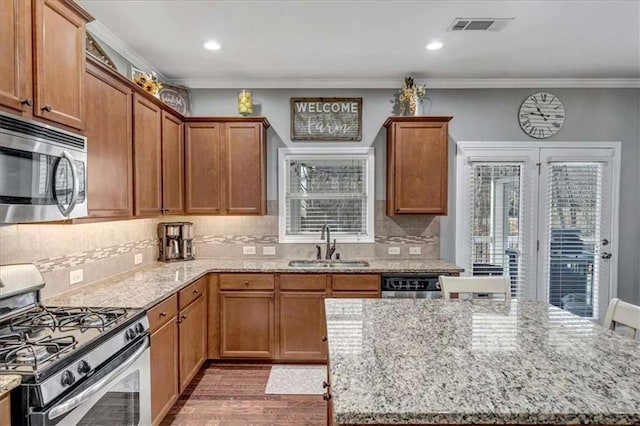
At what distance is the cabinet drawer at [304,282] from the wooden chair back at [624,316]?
6.77ft

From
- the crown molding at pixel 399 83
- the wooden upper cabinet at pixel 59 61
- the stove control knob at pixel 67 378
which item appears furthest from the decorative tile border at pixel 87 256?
the crown molding at pixel 399 83

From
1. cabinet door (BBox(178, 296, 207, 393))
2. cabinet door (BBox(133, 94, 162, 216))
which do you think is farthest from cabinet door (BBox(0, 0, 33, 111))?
cabinet door (BBox(178, 296, 207, 393))

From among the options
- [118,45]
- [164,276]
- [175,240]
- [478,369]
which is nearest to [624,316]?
[478,369]

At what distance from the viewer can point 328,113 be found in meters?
3.86

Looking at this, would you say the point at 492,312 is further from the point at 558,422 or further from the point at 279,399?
the point at 279,399

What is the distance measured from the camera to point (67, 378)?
1379mm

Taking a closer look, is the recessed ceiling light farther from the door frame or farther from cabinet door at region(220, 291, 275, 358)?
the door frame

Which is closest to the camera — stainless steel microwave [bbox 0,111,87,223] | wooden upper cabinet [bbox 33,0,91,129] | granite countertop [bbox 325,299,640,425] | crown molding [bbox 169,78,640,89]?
granite countertop [bbox 325,299,640,425]

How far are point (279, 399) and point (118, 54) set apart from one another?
10.2 feet

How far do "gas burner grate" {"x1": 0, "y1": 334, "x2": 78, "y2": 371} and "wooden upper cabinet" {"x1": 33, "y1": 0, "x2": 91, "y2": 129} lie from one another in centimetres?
Result: 98

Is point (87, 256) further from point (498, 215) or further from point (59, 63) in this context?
point (498, 215)

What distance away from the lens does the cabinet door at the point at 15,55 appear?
1.44 metres

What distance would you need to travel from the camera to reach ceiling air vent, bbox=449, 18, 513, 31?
2.61 meters

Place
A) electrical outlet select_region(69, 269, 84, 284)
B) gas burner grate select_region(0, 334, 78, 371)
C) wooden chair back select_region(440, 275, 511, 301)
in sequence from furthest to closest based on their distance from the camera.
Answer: electrical outlet select_region(69, 269, 84, 284), wooden chair back select_region(440, 275, 511, 301), gas burner grate select_region(0, 334, 78, 371)
